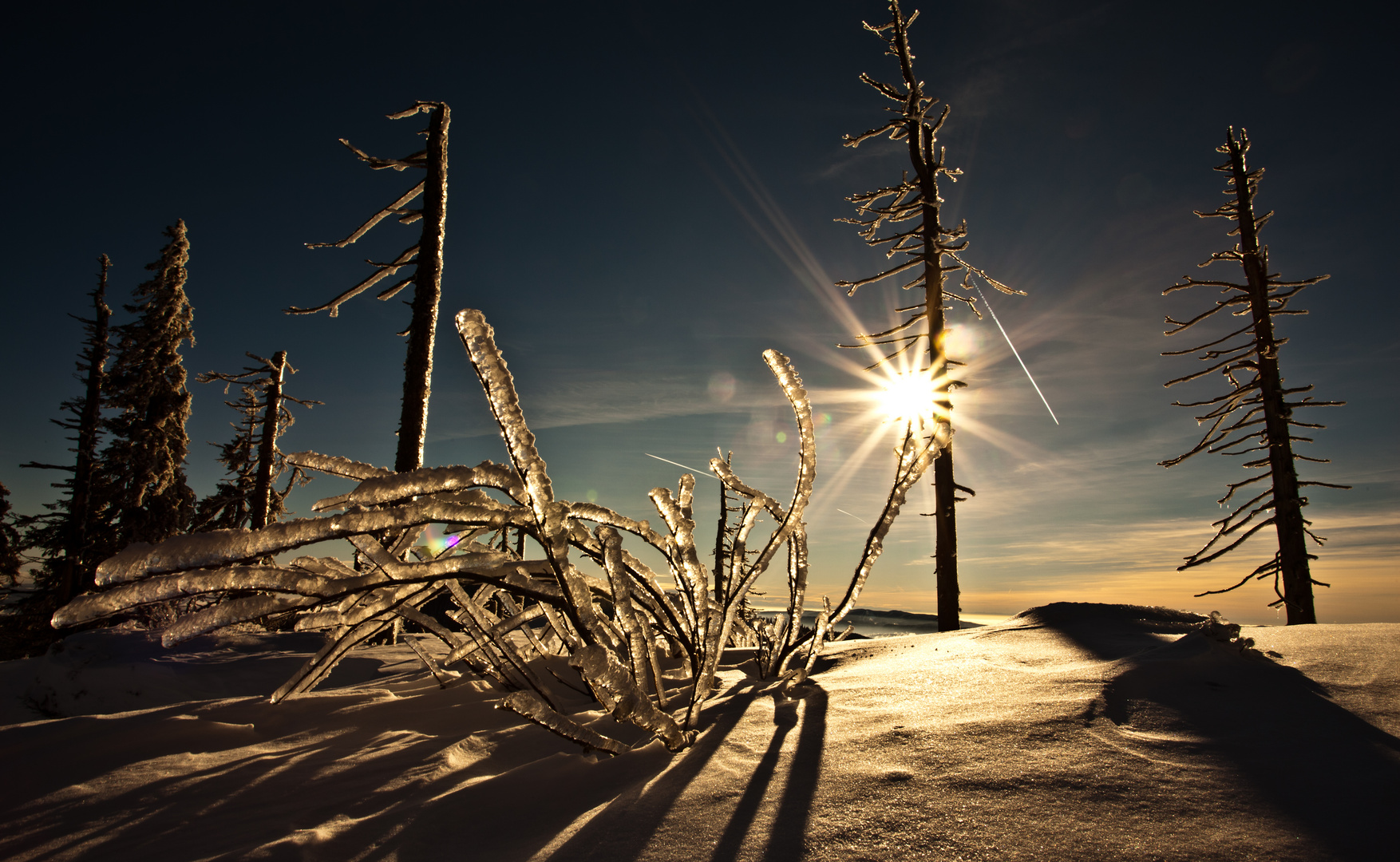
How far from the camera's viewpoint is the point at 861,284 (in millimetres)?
9883

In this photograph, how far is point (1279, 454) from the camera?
7.60 metres

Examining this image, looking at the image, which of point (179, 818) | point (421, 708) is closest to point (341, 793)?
point (179, 818)

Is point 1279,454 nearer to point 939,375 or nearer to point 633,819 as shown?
point 939,375

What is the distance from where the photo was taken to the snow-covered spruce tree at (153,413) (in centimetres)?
1609

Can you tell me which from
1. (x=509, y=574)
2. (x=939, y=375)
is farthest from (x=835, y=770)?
(x=939, y=375)

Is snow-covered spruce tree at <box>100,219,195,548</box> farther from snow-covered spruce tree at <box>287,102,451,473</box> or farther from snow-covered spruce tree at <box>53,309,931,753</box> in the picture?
snow-covered spruce tree at <box>53,309,931,753</box>

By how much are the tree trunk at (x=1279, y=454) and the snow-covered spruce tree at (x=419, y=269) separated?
10.7 metres

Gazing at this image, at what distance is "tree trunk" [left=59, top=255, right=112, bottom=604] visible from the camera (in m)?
14.9

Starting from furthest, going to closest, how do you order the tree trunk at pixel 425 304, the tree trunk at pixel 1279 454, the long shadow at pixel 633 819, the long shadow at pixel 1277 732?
the tree trunk at pixel 425 304, the tree trunk at pixel 1279 454, the long shadow at pixel 633 819, the long shadow at pixel 1277 732

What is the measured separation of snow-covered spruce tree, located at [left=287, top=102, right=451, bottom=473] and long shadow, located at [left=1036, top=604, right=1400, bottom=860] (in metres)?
7.65

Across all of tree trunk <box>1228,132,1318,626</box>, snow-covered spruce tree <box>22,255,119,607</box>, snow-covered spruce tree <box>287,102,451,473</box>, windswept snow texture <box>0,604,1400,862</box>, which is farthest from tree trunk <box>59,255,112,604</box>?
tree trunk <box>1228,132,1318,626</box>

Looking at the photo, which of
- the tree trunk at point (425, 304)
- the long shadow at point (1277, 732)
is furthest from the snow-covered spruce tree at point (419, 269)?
the long shadow at point (1277, 732)

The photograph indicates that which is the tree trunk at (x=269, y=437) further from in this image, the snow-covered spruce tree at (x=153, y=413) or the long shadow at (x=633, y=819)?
the long shadow at (x=633, y=819)

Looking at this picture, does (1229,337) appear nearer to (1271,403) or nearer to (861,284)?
(1271,403)
